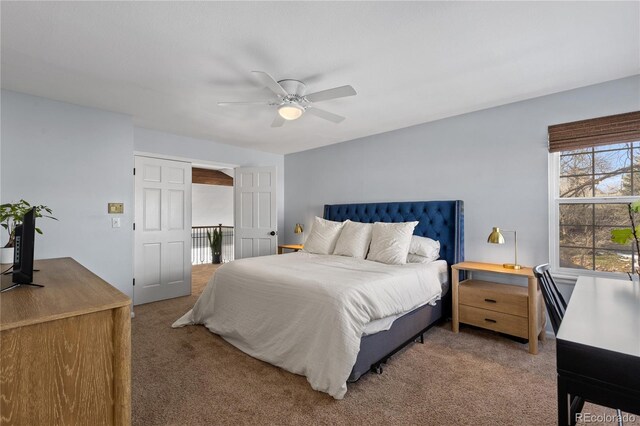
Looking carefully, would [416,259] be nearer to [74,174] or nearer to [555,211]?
[555,211]

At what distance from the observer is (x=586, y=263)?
2791 mm

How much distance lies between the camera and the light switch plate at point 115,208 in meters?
3.38

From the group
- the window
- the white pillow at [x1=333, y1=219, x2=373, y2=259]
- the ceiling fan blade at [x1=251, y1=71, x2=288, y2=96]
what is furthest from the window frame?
the ceiling fan blade at [x1=251, y1=71, x2=288, y2=96]

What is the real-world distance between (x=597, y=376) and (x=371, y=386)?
1538mm

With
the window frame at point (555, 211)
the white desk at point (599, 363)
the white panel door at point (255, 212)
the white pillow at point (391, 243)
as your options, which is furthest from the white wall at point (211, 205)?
the white desk at point (599, 363)

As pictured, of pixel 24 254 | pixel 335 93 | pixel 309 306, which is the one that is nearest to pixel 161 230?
pixel 24 254

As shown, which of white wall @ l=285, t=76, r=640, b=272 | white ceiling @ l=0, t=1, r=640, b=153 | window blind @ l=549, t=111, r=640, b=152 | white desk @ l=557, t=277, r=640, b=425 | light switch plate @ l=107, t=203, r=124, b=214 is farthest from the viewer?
light switch plate @ l=107, t=203, r=124, b=214

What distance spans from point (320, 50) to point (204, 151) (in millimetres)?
3138

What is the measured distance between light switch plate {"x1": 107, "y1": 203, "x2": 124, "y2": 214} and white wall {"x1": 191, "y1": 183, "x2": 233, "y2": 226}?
218 inches

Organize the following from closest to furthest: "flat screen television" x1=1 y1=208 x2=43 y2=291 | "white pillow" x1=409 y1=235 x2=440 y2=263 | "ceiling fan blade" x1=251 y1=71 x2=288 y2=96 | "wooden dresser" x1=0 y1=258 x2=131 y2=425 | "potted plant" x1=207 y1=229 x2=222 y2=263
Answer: "wooden dresser" x1=0 y1=258 x2=131 y2=425 → "flat screen television" x1=1 y1=208 x2=43 y2=291 → "ceiling fan blade" x1=251 y1=71 x2=288 y2=96 → "white pillow" x1=409 y1=235 x2=440 y2=263 → "potted plant" x1=207 y1=229 x2=222 y2=263

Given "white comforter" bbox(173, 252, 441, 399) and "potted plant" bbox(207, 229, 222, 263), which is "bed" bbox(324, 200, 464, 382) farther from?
"potted plant" bbox(207, 229, 222, 263)

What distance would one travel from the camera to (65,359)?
1.14 meters

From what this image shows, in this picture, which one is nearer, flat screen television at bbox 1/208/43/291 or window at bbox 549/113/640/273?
flat screen television at bbox 1/208/43/291

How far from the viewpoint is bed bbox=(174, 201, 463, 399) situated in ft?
6.51
